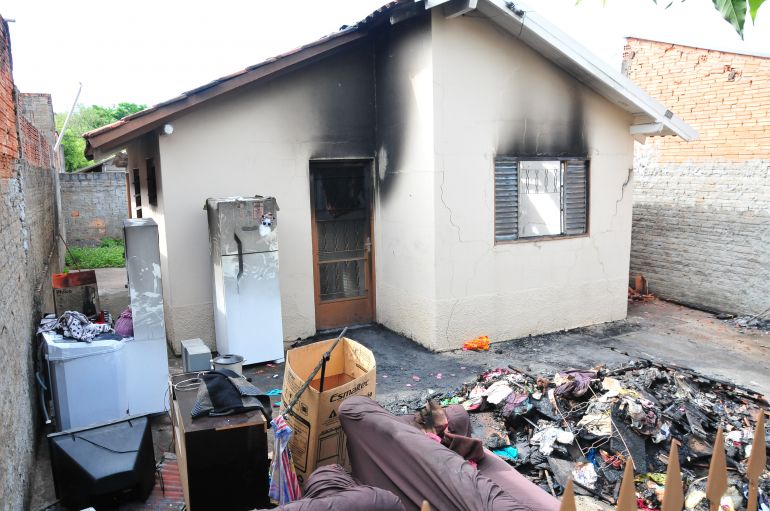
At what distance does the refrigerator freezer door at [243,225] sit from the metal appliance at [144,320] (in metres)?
1.18

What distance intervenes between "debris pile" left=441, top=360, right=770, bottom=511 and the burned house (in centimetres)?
221

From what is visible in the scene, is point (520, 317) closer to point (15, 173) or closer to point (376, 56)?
point (376, 56)

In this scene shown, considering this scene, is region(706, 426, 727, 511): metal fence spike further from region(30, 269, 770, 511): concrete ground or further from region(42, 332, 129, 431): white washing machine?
region(42, 332, 129, 431): white washing machine

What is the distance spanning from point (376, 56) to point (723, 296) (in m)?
6.86

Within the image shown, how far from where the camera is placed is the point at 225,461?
371 cm

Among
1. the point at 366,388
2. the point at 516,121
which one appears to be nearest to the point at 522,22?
the point at 516,121

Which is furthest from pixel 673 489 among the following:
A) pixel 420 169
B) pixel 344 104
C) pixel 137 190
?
pixel 137 190

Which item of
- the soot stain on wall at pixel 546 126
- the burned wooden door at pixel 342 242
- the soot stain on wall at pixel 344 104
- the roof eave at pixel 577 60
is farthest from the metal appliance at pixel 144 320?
the soot stain on wall at pixel 546 126

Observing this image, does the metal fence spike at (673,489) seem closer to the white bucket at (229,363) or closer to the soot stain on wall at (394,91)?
the white bucket at (229,363)

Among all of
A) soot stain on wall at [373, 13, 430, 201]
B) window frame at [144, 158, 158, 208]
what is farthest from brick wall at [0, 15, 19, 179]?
soot stain on wall at [373, 13, 430, 201]

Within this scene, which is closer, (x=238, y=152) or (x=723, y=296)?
(x=238, y=152)

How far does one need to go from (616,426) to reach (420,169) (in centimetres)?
396

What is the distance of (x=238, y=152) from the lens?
24.0ft

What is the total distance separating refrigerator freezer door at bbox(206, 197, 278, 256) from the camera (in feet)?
21.9
